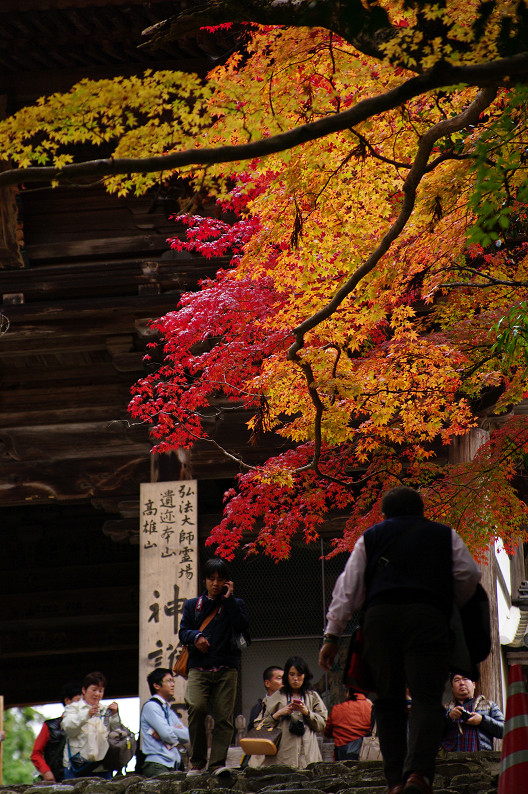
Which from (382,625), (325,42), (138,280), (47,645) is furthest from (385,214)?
(47,645)

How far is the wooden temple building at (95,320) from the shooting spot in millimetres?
12047

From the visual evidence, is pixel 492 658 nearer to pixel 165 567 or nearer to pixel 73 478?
pixel 165 567

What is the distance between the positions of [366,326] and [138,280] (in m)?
4.96

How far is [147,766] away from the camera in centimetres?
835

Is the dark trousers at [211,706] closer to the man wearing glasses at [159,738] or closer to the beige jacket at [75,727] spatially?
the man wearing glasses at [159,738]

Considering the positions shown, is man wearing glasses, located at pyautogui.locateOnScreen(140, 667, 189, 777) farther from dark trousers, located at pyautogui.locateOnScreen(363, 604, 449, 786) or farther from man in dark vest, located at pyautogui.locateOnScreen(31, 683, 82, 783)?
dark trousers, located at pyautogui.locateOnScreen(363, 604, 449, 786)

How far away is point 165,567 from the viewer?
1129 centimetres

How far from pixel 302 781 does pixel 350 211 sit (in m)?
4.23

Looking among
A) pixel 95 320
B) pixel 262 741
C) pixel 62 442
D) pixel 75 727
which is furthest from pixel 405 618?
pixel 62 442

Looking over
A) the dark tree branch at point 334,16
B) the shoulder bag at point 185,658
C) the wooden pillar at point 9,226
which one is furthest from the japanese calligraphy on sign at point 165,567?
the dark tree branch at point 334,16

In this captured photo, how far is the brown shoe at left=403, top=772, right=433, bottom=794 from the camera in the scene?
171 inches

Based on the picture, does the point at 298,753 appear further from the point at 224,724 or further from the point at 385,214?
the point at 385,214

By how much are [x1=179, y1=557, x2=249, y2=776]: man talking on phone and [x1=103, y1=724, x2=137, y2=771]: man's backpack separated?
153cm

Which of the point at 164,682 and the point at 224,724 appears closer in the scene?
the point at 224,724
